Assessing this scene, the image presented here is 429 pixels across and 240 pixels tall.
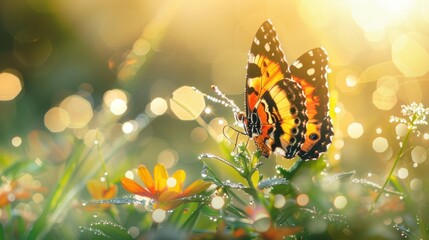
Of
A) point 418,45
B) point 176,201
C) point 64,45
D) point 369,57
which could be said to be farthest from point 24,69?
point 176,201

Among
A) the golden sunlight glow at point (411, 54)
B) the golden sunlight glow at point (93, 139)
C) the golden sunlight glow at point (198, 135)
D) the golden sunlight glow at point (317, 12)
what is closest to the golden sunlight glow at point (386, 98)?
the golden sunlight glow at point (411, 54)

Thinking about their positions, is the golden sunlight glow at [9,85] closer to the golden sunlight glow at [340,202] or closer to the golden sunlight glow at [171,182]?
the golden sunlight glow at [171,182]

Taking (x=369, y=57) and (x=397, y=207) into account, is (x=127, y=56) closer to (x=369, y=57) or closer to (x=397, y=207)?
(x=369, y=57)

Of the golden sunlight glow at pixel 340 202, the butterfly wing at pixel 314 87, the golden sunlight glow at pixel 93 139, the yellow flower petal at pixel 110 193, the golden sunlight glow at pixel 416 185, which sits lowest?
the yellow flower petal at pixel 110 193

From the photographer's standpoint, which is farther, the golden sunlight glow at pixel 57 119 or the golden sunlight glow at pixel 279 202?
the golden sunlight glow at pixel 57 119

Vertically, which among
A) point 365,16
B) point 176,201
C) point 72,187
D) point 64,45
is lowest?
point 72,187

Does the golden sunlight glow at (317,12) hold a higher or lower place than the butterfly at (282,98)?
higher

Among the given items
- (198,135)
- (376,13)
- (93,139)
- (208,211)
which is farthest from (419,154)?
(376,13)
